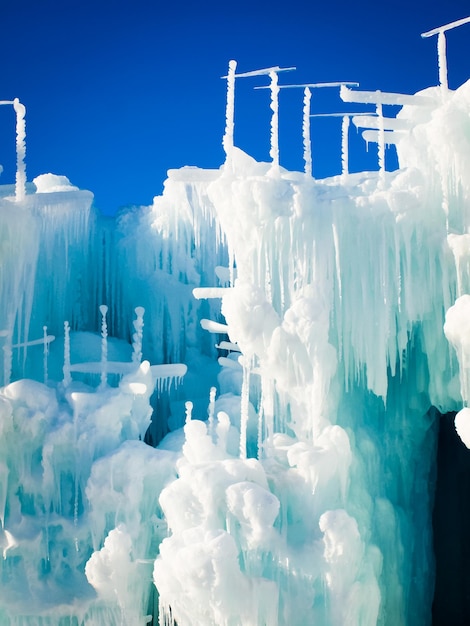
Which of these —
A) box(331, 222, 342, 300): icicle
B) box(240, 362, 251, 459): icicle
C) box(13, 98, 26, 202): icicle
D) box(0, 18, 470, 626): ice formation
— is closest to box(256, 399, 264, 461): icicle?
box(0, 18, 470, 626): ice formation

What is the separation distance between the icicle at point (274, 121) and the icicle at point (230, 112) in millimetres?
569

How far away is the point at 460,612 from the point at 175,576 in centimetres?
574

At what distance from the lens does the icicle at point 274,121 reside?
10.2 m

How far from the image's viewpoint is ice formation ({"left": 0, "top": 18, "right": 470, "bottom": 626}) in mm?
8625

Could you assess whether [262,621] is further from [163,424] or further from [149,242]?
[149,242]

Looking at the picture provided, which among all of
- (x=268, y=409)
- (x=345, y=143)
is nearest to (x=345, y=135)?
(x=345, y=143)

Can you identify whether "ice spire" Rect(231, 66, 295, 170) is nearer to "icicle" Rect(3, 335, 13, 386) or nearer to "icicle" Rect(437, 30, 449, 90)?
"icicle" Rect(437, 30, 449, 90)

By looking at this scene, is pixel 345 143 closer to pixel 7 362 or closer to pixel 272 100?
pixel 272 100

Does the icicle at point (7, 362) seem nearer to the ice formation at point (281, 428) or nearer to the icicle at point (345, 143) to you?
the ice formation at point (281, 428)

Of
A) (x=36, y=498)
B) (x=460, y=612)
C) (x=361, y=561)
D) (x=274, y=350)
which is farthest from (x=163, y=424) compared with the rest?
(x=460, y=612)

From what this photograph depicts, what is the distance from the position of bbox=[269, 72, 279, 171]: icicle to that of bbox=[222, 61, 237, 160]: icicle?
22.4 inches

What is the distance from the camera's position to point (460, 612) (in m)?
11.6

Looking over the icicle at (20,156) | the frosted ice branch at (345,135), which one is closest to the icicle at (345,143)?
the frosted ice branch at (345,135)

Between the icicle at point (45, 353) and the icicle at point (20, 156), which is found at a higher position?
the icicle at point (20, 156)
